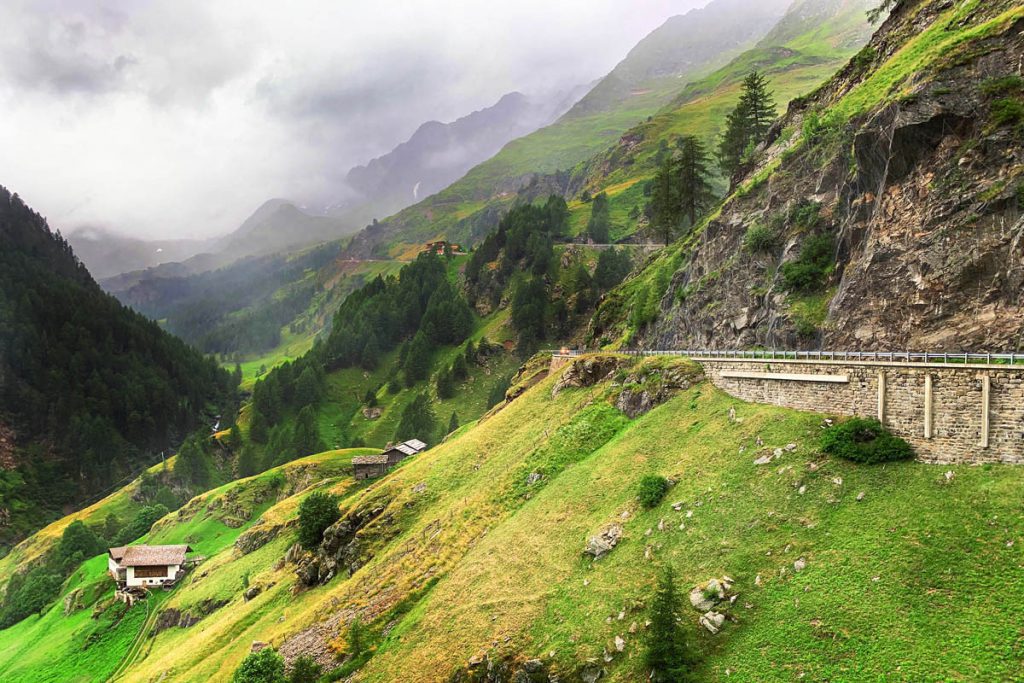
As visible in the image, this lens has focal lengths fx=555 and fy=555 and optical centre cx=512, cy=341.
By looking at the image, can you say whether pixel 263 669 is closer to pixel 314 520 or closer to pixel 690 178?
pixel 314 520

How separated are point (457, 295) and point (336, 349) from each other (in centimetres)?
3994

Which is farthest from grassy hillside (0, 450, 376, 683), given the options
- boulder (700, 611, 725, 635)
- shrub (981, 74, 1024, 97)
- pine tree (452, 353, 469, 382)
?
shrub (981, 74, 1024, 97)

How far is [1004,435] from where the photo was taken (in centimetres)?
2156

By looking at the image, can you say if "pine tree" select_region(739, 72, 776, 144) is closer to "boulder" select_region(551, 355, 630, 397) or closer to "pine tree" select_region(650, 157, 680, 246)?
"pine tree" select_region(650, 157, 680, 246)

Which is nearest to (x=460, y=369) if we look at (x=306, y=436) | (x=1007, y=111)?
(x=306, y=436)

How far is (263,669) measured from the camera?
35.7 meters

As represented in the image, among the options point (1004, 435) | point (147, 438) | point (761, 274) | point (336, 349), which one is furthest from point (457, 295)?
point (1004, 435)

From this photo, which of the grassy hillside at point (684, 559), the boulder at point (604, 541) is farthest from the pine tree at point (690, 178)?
the boulder at point (604, 541)

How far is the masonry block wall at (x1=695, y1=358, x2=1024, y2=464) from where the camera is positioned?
21.8 metres

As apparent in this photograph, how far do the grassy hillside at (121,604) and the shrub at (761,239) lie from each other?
205 feet

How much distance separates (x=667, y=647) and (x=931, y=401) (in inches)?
605

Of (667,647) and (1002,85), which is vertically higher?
(1002,85)

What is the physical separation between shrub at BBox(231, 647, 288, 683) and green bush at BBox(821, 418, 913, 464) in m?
34.2

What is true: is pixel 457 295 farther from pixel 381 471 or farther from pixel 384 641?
pixel 384 641
